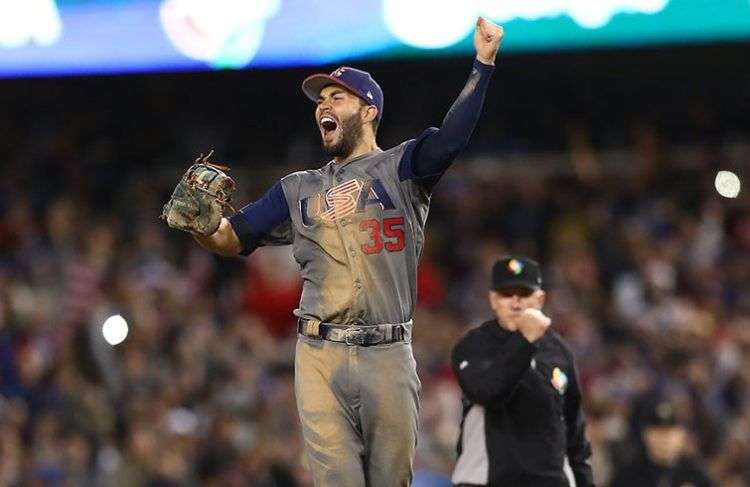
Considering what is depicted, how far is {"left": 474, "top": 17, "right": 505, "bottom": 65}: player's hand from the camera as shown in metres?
5.04

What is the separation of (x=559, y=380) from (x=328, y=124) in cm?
147

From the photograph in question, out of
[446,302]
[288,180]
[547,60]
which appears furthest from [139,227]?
[288,180]

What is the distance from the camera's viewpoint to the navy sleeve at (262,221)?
535 centimetres

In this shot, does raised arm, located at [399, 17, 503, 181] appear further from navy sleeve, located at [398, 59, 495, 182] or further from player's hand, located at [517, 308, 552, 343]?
player's hand, located at [517, 308, 552, 343]

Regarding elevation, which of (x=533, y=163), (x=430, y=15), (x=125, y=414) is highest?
(x=430, y=15)

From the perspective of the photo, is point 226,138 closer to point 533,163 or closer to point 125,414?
point 533,163

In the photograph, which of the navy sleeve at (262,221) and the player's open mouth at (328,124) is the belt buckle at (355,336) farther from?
the player's open mouth at (328,124)

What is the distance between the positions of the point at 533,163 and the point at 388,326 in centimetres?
824

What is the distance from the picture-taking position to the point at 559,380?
5973mm

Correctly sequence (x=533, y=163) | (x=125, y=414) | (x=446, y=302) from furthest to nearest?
(x=533, y=163), (x=446, y=302), (x=125, y=414)

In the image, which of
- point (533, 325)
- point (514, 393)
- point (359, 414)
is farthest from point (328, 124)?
point (514, 393)

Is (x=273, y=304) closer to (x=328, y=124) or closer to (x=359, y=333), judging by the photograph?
(x=328, y=124)

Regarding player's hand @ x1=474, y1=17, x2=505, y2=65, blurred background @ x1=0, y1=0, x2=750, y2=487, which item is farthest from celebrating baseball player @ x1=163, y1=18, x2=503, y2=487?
blurred background @ x1=0, y1=0, x2=750, y2=487

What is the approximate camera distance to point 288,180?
5.41 m
